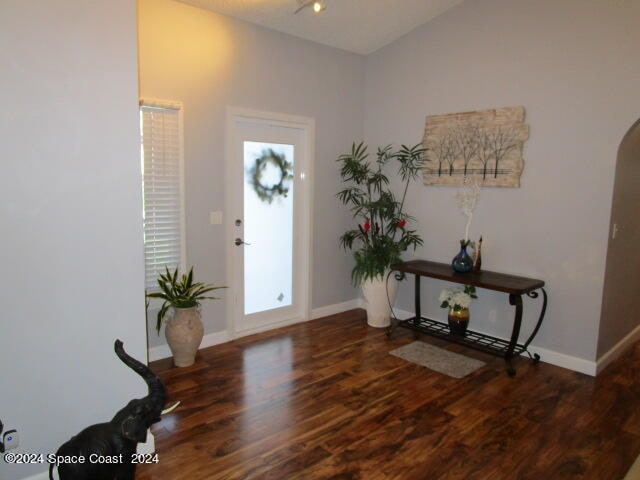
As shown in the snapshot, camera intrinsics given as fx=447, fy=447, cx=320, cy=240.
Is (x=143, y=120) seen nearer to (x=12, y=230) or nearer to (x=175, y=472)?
(x=12, y=230)

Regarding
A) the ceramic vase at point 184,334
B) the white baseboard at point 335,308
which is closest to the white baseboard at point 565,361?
the white baseboard at point 335,308

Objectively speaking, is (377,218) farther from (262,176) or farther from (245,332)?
(245,332)

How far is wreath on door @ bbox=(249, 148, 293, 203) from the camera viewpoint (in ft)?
13.6

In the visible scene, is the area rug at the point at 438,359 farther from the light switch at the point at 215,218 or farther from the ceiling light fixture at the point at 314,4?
the ceiling light fixture at the point at 314,4

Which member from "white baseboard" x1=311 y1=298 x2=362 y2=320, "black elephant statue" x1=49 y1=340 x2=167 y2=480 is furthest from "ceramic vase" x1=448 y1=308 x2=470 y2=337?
"black elephant statue" x1=49 y1=340 x2=167 y2=480

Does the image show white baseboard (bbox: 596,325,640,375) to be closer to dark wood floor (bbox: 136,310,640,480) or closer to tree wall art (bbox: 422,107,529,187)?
dark wood floor (bbox: 136,310,640,480)

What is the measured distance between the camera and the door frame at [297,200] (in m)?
3.91

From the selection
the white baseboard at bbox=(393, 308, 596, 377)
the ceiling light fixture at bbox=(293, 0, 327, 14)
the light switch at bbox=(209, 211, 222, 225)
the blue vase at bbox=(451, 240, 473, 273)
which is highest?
the ceiling light fixture at bbox=(293, 0, 327, 14)

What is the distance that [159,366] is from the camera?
11.7ft

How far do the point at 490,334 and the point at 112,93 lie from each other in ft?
11.8

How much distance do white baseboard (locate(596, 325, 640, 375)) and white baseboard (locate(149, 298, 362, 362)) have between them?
96.1 inches

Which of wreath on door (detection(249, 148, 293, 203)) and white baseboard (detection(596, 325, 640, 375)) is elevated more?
wreath on door (detection(249, 148, 293, 203))

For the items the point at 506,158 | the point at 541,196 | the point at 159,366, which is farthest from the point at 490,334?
the point at 159,366

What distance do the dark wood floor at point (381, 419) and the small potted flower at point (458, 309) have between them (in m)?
0.24
